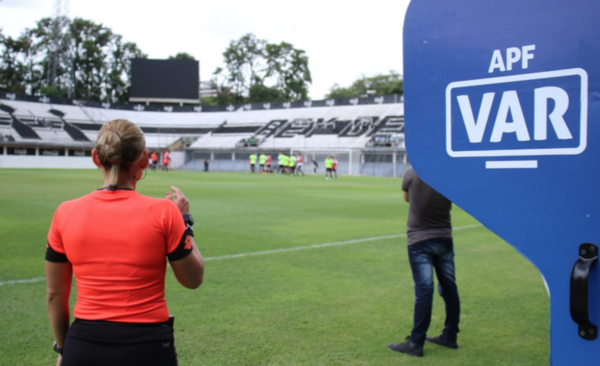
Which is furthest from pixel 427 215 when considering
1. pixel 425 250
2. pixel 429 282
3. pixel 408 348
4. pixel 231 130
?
pixel 231 130

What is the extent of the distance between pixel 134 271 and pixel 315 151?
50.6 meters

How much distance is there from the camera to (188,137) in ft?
212

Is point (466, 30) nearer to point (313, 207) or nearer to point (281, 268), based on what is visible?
point (281, 268)

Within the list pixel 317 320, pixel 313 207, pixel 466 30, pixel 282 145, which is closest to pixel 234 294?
pixel 317 320

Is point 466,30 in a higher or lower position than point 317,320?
higher

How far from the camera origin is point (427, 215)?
4.52 metres

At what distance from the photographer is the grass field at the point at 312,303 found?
442 centimetres

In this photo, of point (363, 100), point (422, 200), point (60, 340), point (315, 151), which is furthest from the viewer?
point (363, 100)

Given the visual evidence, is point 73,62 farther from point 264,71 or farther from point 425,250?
point 425,250

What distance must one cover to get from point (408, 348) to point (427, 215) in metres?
1.12

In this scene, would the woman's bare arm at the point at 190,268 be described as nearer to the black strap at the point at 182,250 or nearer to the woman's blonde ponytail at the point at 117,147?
the black strap at the point at 182,250

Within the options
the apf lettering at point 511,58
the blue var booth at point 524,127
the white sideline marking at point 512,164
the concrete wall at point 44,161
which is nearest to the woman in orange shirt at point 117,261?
the blue var booth at point 524,127

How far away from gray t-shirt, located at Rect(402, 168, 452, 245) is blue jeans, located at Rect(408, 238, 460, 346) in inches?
2.4

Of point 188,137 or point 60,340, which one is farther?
point 188,137
